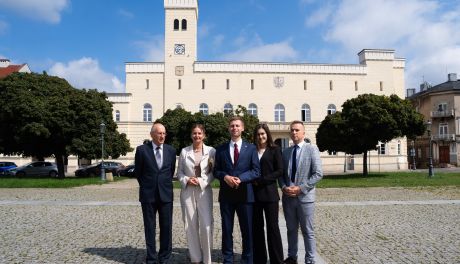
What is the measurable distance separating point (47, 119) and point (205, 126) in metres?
10.8

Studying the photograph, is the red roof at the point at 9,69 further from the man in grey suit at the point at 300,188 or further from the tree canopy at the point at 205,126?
the man in grey suit at the point at 300,188

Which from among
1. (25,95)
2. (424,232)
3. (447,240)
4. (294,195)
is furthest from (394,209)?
(25,95)

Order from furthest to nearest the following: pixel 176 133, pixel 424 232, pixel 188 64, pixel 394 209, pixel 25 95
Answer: pixel 188 64
pixel 176 133
pixel 25 95
pixel 394 209
pixel 424 232

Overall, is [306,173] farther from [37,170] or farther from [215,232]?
[37,170]

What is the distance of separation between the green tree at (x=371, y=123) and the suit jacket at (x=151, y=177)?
1007 inches

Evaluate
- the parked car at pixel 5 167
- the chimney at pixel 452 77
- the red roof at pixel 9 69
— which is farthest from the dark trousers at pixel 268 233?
the chimney at pixel 452 77

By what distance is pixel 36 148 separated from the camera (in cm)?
3147

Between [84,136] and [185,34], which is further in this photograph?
[185,34]

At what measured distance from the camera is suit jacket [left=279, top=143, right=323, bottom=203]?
249 inches

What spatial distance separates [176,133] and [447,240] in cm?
2712

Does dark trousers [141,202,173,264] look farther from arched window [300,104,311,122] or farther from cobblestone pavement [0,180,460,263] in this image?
arched window [300,104,311,122]

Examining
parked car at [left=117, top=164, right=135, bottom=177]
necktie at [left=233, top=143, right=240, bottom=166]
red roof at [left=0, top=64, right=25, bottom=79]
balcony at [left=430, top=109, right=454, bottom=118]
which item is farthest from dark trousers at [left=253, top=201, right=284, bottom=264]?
red roof at [left=0, top=64, right=25, bottom=79]

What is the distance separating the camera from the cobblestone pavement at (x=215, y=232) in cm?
700

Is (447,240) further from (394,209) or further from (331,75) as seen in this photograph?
(331,75)
